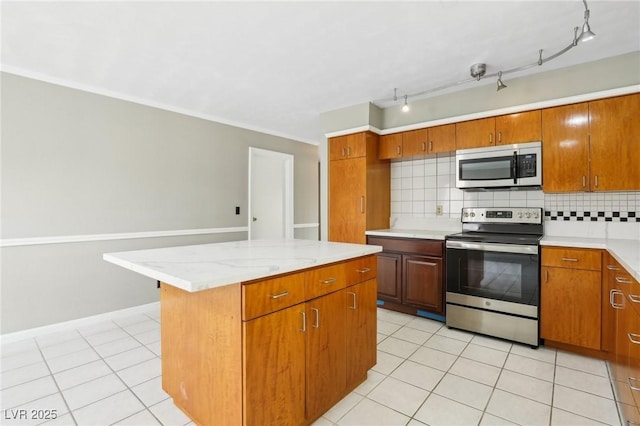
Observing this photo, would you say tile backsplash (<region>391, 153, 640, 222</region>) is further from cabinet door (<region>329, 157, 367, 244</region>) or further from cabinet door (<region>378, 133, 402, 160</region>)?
cabinet door (<region>329, 157, 367, 244</region>)

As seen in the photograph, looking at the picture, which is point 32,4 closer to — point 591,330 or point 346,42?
point 346,42

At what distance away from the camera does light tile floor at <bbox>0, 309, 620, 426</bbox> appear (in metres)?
1.78

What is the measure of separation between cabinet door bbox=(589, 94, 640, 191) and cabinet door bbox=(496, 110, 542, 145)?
1.26 feet

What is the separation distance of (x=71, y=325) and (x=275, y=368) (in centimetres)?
273

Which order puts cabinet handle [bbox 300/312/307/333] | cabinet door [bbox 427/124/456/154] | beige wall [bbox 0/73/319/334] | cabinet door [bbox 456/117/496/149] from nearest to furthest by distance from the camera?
1. cabinet handle [bbox 300/312/307/333]
2. beige wall [bbox 0/73/319/334]
3. cabinet door [bbox 456/117/496/149]
4. cabinet door [bbox 427/124/456/154]

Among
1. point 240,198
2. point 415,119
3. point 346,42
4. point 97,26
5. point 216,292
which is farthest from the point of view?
point 240,198

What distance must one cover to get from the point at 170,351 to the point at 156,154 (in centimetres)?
257

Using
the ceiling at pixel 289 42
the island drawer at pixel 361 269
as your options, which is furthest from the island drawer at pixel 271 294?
the ceiling at pixel 289 42

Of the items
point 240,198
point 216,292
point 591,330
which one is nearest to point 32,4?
point 216,292

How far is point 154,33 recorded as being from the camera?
2.22m

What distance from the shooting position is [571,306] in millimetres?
2496

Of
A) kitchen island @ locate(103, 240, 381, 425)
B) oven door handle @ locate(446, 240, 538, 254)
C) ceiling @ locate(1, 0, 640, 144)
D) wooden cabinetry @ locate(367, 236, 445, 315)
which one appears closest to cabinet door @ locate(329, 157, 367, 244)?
wooden cabinetry @ locate(367, 236, 445, 315)

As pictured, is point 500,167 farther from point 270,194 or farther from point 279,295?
point 270,194

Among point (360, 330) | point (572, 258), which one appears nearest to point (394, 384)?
point (360, 330)
